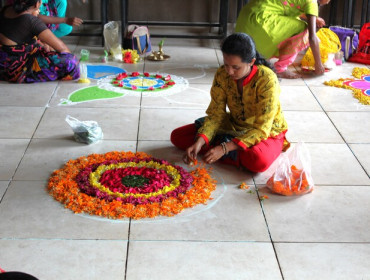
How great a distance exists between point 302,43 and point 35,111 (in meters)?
2.43

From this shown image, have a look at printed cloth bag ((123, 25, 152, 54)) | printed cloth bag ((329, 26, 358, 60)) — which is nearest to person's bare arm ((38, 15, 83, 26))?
printed cloth bag ((123, 25, 152, 54))

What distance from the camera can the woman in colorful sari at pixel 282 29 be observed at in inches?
189

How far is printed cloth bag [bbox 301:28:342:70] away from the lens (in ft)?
16.9

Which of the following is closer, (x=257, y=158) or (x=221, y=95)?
(x=257, y=158)

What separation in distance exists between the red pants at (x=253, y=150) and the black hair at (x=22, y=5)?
1800mm

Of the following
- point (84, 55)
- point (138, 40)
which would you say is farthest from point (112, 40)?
point (84, 55)

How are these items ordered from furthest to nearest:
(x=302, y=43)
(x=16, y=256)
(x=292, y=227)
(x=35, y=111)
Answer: (x=302, y=43) < (x=35, y=111) < (x=292, y=227) < (x=16, y=256)

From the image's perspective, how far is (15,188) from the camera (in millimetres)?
2898

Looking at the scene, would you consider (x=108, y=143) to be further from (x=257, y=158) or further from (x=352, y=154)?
(x=352, y=154)

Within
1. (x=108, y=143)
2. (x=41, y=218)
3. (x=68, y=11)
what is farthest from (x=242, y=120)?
(x=68, y=11)

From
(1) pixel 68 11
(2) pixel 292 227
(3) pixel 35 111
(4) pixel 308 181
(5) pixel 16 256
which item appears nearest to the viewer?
(5) pixel 16 256

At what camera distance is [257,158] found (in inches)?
119

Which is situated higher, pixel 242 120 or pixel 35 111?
pixel 242 120

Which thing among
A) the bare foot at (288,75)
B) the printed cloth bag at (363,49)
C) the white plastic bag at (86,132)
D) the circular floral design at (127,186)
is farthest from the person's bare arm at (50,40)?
the printed cloth bag at (363,49)
